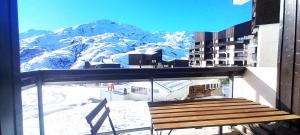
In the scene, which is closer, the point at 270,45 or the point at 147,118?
the point at 147,118

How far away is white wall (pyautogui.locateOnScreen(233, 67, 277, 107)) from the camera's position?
9.23ft

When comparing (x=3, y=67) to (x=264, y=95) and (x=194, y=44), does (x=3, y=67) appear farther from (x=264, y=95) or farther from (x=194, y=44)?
(x=194, y=44)

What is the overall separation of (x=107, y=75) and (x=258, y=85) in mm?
1864

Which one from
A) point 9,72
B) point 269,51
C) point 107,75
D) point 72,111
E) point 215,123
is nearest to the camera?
point 9,72

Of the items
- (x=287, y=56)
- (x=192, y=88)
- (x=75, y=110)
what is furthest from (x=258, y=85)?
(x=75, y=110)

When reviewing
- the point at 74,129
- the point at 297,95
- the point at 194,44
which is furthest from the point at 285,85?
the point at 194,44

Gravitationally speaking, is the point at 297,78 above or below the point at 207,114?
above

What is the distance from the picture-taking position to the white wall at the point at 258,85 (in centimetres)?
281

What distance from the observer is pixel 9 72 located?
1.32 metres

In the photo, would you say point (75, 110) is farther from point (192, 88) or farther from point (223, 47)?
point (223, 47)

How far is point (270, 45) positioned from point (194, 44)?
80.9 m

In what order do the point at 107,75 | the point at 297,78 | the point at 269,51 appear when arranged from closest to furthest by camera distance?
the point at 297,78 < the point at 107,75 < the point at 269,51

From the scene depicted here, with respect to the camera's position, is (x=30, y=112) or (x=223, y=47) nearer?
(x=30, y=112)

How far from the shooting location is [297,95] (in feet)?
7.75
